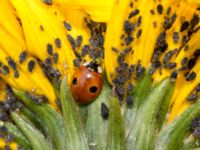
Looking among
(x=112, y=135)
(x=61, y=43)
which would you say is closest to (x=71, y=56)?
(x=61, y=43)

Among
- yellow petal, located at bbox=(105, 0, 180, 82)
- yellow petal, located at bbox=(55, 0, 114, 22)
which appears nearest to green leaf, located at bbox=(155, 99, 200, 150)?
yellow petal, located at bbox=(105, 0, 180, 82)

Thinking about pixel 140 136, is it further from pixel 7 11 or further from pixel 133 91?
pixel 7 11

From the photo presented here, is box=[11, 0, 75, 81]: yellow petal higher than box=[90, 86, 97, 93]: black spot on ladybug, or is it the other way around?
box=[11, 0, 75, 81]: yellow petal

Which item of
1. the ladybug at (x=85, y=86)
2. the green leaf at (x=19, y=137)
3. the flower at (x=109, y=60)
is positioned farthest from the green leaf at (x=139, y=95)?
the green leaf at (x=19, y=137)

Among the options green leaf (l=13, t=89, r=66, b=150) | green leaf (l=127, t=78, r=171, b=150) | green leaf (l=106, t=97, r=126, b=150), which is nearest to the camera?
green leaf (l=106, t=97, r=126, b=150)

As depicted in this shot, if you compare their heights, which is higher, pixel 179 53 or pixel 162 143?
pixel 179 53

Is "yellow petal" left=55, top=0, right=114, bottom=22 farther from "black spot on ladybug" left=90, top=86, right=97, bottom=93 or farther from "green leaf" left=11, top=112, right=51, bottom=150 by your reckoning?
"green leaf" left=11, top=112, right=51, bottom=150

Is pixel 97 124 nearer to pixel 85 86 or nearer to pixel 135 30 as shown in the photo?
pixel 85 86
